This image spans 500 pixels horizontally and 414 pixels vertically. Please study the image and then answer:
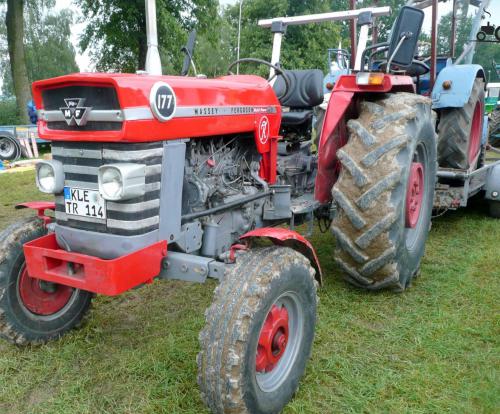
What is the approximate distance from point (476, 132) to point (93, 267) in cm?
472

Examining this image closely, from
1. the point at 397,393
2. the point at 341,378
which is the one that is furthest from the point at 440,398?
the point at 341,378

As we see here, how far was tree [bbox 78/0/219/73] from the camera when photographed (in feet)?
44.6

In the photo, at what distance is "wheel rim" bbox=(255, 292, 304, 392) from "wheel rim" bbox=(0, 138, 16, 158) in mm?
10972

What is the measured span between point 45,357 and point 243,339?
4.70 ft

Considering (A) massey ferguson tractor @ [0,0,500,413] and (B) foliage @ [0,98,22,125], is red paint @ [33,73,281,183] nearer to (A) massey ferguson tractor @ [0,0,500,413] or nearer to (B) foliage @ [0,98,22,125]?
(A) massey ferguson tractor @ [0,0,500,413]

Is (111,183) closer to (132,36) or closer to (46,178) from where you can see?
(46,178)

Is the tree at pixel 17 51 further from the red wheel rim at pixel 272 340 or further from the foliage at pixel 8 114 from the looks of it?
the red wheel rim at pixel 272 340

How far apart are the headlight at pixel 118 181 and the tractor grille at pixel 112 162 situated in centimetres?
7

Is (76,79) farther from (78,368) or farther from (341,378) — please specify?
(341,378)

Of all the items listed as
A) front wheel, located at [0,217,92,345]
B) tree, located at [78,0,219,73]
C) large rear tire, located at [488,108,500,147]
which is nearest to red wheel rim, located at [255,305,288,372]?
front wheel, located at [0,217,92,345]

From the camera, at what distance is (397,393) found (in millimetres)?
2434

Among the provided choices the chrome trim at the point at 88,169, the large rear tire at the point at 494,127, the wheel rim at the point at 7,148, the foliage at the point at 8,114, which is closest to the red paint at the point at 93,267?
the chrome trim at the point at 88,169

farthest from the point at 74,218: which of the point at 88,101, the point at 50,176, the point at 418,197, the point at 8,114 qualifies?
the point at 8,114

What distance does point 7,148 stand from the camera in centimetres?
1149
